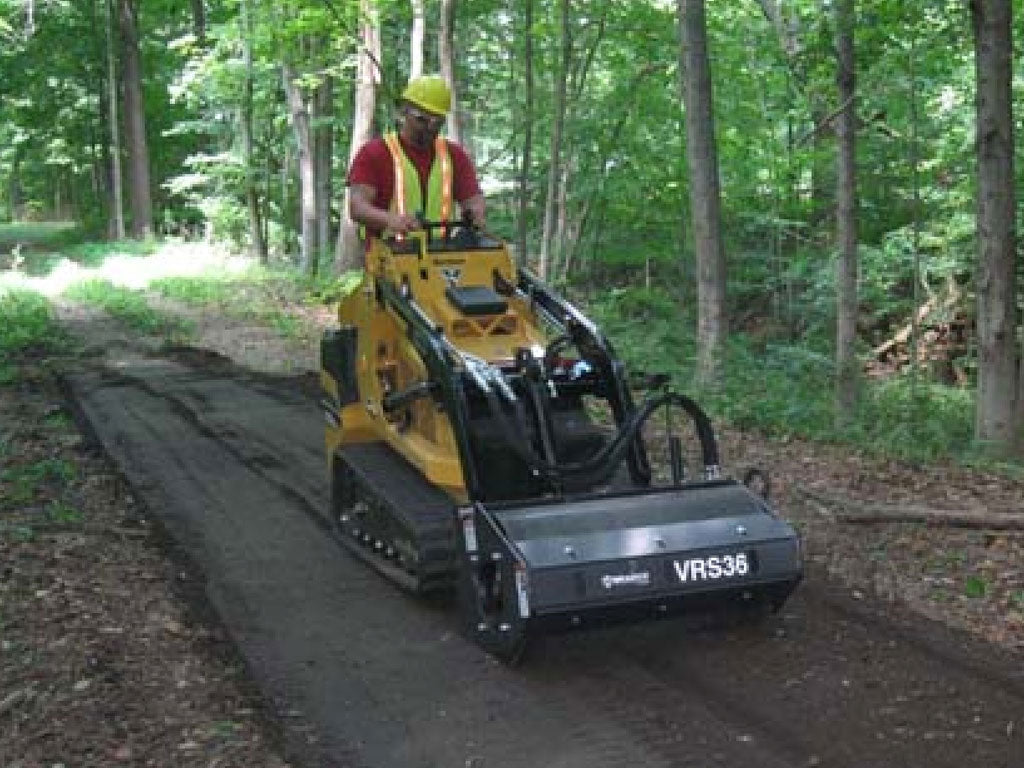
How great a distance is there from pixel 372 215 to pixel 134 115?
3070 centimetres

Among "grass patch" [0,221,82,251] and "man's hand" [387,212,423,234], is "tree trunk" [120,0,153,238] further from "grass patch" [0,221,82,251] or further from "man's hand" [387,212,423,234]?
"man's hand" [387,212,423,234]

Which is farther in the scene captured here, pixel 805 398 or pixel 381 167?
pixel 805 398

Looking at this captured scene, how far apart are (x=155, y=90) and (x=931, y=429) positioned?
3556 centimetres

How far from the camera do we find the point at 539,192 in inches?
904

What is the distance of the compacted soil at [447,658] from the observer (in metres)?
4.48

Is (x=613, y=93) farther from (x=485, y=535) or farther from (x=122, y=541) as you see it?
(x=485, y=535)

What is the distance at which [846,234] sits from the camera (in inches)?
442

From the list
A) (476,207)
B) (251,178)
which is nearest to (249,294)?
(251,178)

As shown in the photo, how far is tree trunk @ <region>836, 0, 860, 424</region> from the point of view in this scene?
11062 mm

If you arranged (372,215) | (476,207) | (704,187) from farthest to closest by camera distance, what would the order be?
(704,187)
(476,207)
(372,215)

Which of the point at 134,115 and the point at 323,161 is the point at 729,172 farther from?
the point at 134,115

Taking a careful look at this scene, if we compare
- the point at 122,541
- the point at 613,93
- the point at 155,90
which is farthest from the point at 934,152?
the point at 155,90

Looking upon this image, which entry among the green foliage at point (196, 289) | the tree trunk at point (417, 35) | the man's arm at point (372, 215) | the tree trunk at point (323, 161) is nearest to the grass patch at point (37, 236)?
the green foliage at point (196, 289)

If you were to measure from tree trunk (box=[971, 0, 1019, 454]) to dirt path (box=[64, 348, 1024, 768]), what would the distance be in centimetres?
402
